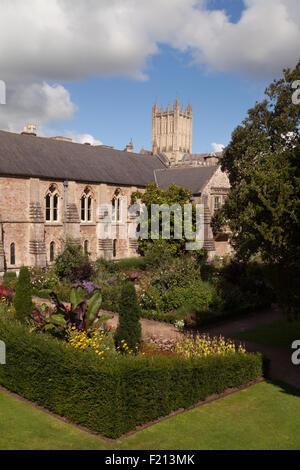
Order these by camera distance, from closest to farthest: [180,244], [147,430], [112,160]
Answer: [147,430], [180,244], [112,160]

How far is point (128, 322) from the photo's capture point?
1382cm

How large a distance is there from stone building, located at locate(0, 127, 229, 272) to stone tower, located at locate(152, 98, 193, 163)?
70109mm

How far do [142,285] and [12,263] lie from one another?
44.4 feet

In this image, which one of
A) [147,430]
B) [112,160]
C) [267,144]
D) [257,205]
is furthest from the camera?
[112,160]

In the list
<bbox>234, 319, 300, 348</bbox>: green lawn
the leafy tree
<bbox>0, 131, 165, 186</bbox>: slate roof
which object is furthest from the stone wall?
<bbox>234, 319, 300, 348</bbox>: green lawn

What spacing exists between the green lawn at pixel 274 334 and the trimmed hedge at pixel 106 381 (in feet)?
18.4

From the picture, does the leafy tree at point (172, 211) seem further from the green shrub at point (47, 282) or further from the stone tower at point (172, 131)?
the stone tower at point (172, 131)

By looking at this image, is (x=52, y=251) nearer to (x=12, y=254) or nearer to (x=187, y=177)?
(x=12, y=254)

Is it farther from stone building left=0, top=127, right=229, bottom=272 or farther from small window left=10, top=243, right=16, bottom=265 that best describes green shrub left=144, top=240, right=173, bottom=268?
small window left=10, top=243, right=16, bottom=265

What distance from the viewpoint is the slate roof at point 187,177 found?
42.0m

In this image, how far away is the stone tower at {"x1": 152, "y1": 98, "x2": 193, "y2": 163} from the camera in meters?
116

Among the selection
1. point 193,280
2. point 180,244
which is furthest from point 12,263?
point 193,280
